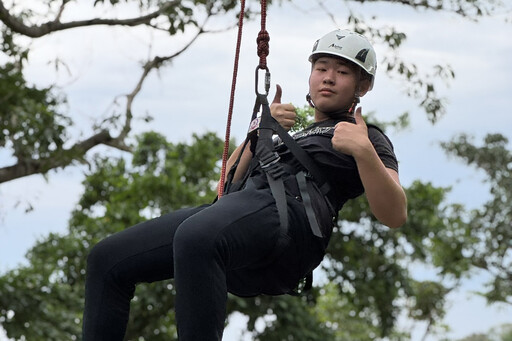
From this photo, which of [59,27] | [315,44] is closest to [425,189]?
[59,27]

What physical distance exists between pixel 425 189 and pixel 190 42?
616cm

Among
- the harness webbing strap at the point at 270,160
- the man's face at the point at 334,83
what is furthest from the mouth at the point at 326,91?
the harness webbing strap at the point at 270,160

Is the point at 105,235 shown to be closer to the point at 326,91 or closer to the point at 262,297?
the point at 262,297

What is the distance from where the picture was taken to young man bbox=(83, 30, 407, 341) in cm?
267

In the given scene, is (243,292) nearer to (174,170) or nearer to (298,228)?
(298,228)

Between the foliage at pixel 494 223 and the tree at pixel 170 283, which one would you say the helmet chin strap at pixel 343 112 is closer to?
the tree at pixel 170 283

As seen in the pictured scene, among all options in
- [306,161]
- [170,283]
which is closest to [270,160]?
[306,161]

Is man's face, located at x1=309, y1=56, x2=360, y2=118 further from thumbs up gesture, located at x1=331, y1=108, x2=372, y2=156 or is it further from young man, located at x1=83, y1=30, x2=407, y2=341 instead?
thumbs up gesture, located at x1=331, y1=108, x2=372, y2=156

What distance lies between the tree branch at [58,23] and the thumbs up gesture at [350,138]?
18.8 feet

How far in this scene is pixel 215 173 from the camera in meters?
14.5

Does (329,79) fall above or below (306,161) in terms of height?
above

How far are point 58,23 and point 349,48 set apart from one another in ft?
20.0

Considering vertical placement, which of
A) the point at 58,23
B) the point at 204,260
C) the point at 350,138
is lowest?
the point at 204,260

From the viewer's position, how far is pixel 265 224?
2.78 metres
